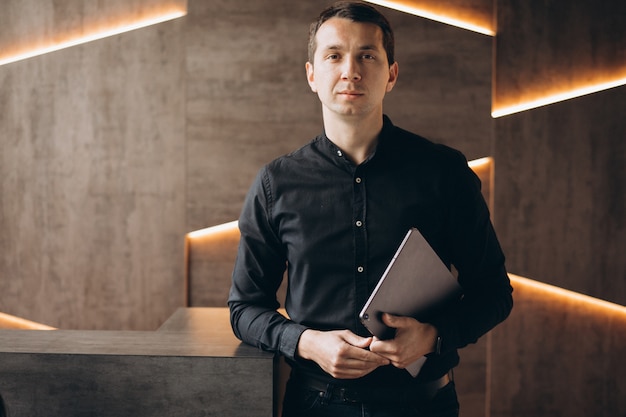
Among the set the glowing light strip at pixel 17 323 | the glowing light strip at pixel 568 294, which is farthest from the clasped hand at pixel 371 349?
the glowing light strip at pixel 17 323

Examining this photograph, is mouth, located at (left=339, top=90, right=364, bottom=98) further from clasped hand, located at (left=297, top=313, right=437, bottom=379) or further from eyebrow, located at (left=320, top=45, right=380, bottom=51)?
clasped hand, located at (left=297, top=313, right=437, bottom=379)

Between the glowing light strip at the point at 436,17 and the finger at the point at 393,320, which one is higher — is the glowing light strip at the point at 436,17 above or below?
above

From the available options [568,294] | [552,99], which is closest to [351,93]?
[552,99]

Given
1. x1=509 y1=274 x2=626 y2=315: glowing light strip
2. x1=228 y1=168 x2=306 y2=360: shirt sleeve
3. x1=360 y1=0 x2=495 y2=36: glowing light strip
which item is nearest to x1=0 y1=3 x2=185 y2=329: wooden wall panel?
x1=360 y1=0 x2=495 y2=36: glowing light strip

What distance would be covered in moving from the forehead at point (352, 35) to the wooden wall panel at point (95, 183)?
157cm

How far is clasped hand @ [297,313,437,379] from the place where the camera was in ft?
3.56

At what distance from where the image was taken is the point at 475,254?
1.23m

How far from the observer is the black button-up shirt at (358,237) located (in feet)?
3.93

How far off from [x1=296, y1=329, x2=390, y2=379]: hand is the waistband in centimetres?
6

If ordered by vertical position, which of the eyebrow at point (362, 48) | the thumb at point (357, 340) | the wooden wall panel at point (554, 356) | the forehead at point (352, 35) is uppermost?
the forehead at point (352, 35)

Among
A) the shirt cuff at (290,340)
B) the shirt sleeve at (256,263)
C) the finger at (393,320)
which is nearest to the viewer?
the finger at (393,320)

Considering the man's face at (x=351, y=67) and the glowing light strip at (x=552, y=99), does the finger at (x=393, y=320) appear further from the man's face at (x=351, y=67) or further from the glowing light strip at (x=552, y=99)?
the glowing light strip at (x=552, y=99)

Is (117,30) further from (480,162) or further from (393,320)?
(393,320)

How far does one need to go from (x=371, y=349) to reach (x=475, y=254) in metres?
0.31
